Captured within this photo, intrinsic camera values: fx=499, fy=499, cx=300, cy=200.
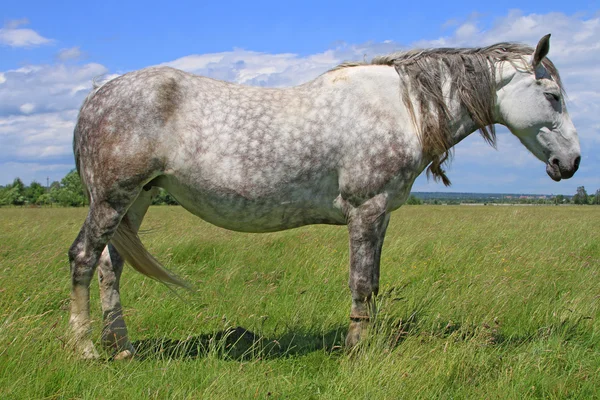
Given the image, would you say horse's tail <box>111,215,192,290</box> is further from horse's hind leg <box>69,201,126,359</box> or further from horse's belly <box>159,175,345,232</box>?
horse's belly <box>159,175,345,232</box>

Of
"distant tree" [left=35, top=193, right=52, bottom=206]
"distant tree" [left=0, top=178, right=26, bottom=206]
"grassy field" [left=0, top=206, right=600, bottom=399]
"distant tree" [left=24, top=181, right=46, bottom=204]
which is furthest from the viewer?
"distant tree" [left=24, top=181, right=46, bottom=204]

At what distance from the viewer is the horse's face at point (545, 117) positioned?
4309 millimetres

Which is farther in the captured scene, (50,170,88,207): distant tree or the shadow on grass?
(50,170,88,207): distant tree

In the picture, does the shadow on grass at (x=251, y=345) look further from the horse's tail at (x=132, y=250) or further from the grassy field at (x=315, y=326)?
the horse's tail at (x=132, y=250)

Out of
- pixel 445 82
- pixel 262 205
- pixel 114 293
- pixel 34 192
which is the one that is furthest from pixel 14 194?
pixel 445 82

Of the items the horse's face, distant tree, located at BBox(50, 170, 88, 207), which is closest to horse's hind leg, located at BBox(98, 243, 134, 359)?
the horse's face

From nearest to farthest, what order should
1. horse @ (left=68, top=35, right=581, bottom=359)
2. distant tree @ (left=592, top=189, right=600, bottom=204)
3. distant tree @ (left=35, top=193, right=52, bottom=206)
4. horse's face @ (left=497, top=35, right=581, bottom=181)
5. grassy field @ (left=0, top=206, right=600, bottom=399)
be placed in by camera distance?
grassy field @ (left=0, top=206, right=600, bottom=399) < horse @ (left=68, top=35, right=581, bottom=359) < horse's face @ (left=497, top=35, right=581, bottom=181) < distant tree @ (left=35, top=193, right=52, bottom=206) < distant tree @ (left=592, top=189, right=600, bottom=204)

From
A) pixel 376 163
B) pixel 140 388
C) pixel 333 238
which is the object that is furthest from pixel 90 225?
pixel 333 238

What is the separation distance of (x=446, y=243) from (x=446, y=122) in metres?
5.53

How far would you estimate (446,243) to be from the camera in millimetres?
9469

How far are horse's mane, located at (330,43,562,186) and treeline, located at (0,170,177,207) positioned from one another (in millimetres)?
57945

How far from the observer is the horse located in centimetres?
406

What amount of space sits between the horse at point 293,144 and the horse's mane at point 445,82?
1cm

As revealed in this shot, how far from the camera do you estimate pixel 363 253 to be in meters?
4.09
